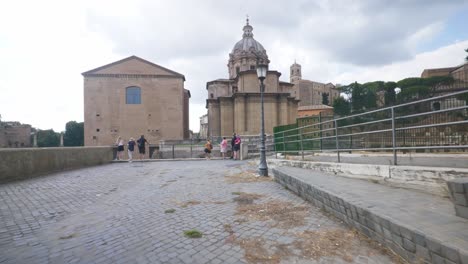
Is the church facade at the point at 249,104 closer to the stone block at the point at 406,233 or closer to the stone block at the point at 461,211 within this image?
the stone block at the point at 461,211

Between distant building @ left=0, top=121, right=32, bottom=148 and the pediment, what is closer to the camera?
the pediment

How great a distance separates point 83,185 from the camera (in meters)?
7.50

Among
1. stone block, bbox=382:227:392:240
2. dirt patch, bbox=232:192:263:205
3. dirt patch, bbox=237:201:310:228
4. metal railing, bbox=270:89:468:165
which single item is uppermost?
metal railing, bbox=270:89:468:165

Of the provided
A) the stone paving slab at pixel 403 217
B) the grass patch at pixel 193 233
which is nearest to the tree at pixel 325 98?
the stone paving slab at pixel 403 217

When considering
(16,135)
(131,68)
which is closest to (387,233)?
Result: (131,68)

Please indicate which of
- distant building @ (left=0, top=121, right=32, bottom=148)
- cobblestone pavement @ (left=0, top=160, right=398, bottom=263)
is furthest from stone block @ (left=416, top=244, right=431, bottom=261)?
distant building @ (left=0, top=121, right=32, bottom=148)

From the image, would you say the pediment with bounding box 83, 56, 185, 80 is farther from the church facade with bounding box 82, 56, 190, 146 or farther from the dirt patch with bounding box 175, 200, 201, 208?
the dirt patch with bounding box 175, 200, 201, 208

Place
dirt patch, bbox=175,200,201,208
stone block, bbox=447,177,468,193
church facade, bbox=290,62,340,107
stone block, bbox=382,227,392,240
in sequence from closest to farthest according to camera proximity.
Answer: stone block, bbox=447,177,468,193 < stone block, bbox=382,227,392,240 < dirt patch, bbox=175,200,201,208 < church facade, bbox=290,62,340,107

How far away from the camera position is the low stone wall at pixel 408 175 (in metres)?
3.46

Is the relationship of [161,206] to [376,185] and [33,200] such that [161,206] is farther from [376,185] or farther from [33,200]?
[376,185]

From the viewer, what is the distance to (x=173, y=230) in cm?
357

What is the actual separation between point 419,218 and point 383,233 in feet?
1.39

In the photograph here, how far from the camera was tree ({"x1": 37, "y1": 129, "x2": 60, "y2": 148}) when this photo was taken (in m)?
63.9

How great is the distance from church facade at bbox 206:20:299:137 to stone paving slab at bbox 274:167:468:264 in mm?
29535
